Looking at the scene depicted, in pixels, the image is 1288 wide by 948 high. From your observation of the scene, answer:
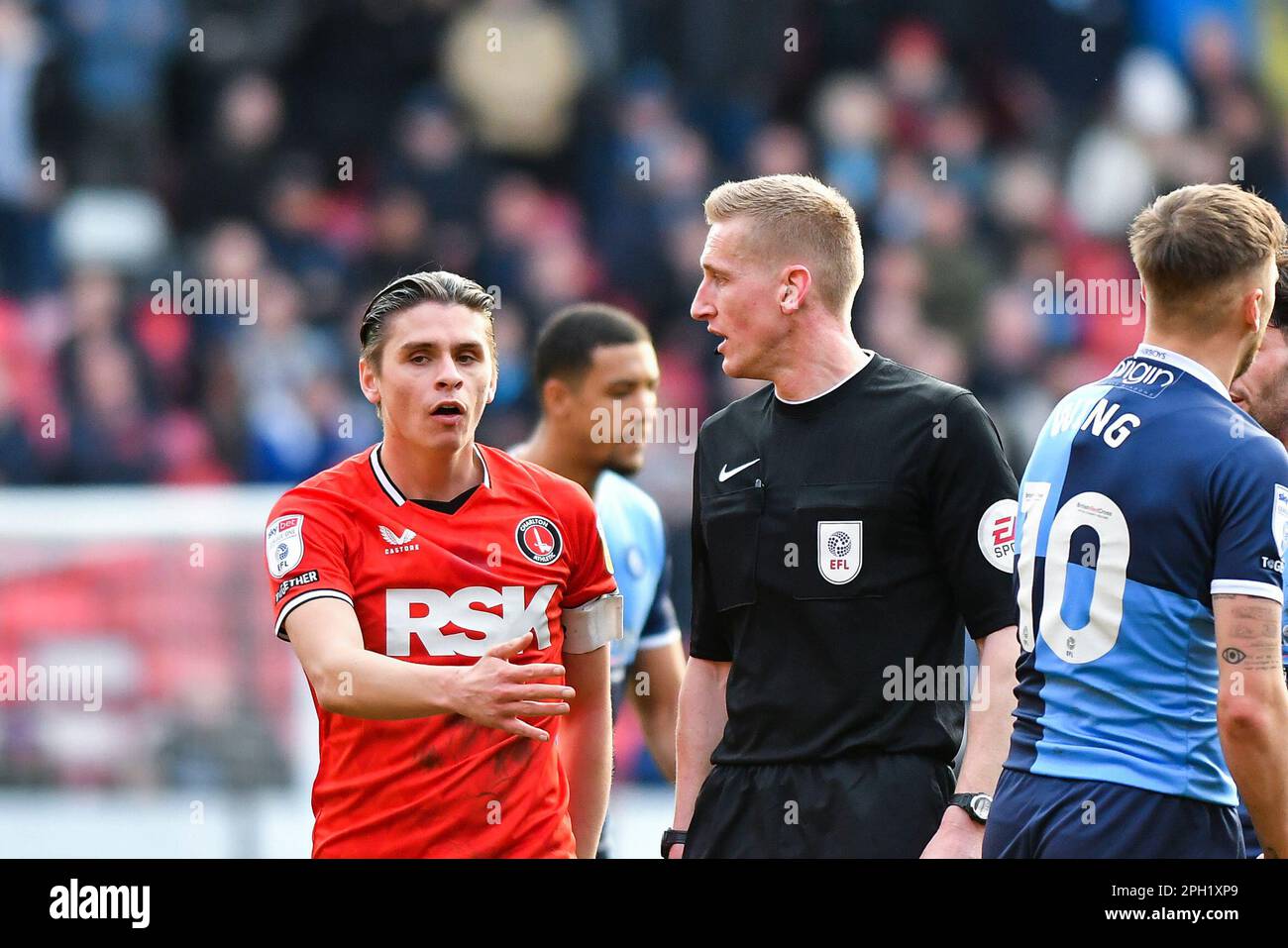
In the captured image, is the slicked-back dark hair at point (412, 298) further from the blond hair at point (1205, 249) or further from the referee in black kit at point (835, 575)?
the blond hair at point (1205, 249)

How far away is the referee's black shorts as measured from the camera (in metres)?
3.87

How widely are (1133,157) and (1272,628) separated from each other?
9059mm

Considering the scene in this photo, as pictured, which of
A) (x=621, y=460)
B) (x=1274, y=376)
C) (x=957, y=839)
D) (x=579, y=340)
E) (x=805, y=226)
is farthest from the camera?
(x=579, y=340)

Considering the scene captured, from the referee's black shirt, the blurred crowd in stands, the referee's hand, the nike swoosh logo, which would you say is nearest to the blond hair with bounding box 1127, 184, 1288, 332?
the referee's black shirt

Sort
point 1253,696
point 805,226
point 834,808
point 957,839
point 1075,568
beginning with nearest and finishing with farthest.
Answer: point 1253,696, point 1075,568, point 957,839, point 834,808, point 805,226

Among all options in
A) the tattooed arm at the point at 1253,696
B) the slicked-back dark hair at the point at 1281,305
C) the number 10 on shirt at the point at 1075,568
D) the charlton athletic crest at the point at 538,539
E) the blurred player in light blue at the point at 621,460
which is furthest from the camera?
the blurred player in light blue at the point at 621,460

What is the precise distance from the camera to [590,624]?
4117 millimetres

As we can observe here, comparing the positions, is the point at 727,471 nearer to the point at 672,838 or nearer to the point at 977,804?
the point at 672,838

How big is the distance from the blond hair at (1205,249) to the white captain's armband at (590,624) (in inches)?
53.4

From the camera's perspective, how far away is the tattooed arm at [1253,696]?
10.9ft

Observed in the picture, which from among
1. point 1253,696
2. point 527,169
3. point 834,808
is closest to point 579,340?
point 834,808

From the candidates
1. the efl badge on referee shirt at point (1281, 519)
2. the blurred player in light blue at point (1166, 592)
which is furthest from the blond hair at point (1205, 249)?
the efl badge on referee shirt at point (1281, 519)

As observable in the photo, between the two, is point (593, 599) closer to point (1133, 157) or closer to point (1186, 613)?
point (1186, 613)

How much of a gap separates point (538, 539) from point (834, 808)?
2.81 feet
